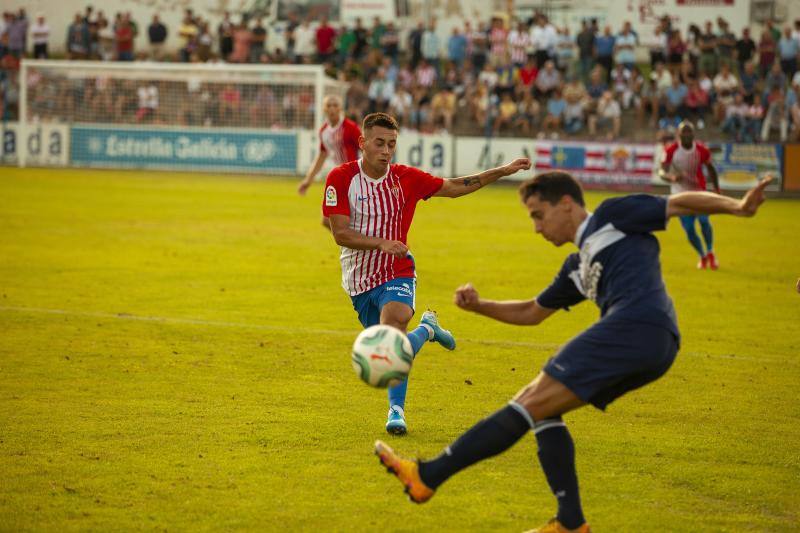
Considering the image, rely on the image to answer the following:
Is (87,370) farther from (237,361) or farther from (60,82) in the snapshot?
(60,82)

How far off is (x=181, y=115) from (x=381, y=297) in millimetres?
30555

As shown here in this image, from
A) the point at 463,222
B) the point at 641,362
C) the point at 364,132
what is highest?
the point at 364,132

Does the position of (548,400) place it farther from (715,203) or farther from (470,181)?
(470,181)


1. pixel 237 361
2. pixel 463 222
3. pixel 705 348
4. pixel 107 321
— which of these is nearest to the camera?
pixel 237 361

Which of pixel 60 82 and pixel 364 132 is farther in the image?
pixel 60 82

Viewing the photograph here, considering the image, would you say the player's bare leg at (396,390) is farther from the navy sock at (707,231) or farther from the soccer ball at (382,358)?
the navy sock at (707,231)

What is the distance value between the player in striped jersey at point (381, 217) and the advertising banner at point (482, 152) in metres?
25.0

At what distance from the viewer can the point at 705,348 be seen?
38.0ft

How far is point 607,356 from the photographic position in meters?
5.38

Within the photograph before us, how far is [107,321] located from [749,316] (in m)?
7.94

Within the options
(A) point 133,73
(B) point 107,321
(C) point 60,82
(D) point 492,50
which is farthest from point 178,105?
(B) point 107,321

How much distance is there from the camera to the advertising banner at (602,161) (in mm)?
31891

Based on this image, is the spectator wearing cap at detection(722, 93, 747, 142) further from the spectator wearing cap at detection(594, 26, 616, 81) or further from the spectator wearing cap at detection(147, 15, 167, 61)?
the spectator wearing cap at detection(147, 15, 167, 61)

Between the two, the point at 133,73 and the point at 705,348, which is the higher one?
the point at 133,73
